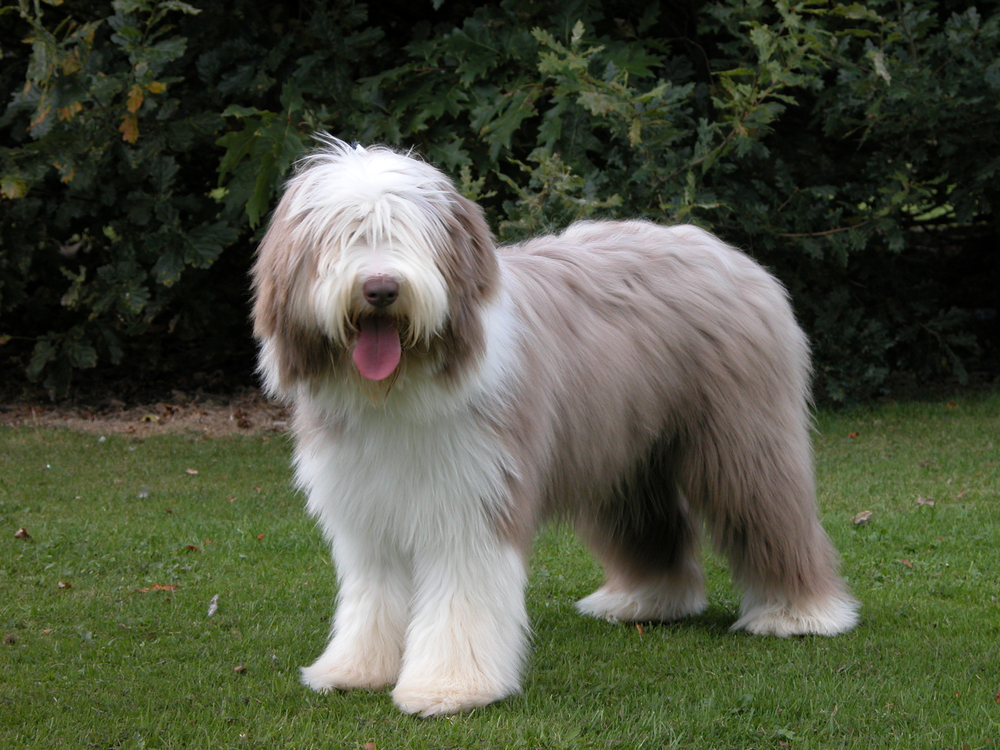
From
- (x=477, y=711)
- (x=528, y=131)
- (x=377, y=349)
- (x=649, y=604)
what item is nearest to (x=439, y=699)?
(x=477, y=711)

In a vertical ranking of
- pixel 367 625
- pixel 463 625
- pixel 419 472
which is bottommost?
pixel 367 625

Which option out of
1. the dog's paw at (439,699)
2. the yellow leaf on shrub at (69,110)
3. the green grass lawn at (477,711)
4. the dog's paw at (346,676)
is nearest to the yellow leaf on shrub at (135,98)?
the yellow leaf on shrub at (69,110)

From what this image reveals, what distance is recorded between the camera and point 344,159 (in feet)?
12.0

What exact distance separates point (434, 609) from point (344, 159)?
155cm

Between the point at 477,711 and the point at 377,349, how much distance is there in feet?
4.27

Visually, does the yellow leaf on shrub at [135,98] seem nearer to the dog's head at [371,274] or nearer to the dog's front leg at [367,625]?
the dog's head at [371,274]

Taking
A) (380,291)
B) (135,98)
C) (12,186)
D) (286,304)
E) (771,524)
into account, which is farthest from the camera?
(12,186)

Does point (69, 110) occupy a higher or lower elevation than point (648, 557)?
higher

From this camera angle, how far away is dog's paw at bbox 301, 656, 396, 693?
4.07 metres

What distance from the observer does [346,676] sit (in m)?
4.09

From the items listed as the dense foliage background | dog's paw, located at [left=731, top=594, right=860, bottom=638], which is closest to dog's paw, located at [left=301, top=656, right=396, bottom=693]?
Answer: dog's paw, located at [left=731, top=594, right=860, bottom=638]

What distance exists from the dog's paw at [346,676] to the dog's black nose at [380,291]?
1487 mm

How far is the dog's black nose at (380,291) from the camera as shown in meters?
3.34

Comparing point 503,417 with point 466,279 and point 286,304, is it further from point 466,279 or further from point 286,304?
point 286,304
